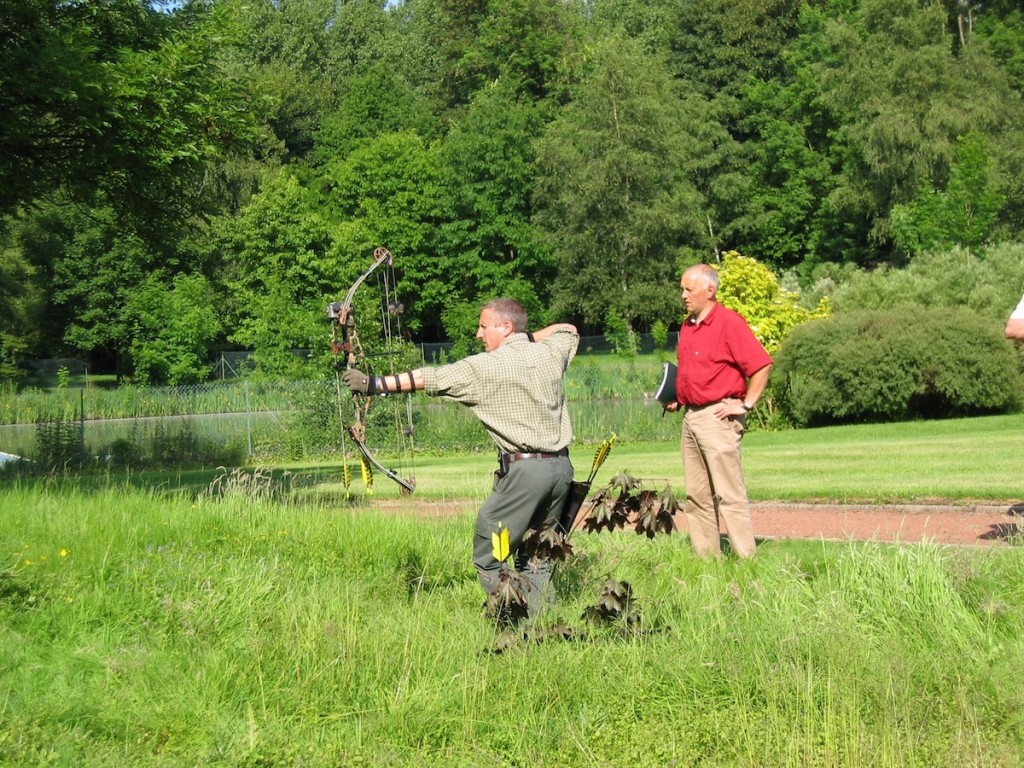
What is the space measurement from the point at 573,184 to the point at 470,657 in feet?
169

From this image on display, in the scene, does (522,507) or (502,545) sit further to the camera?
(522,507)

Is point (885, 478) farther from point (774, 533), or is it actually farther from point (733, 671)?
point (733, 671)

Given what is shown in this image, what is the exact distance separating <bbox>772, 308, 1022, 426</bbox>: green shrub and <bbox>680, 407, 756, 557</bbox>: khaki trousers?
1691cm

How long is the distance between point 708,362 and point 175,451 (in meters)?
18.0

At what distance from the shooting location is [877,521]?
39.6 feet

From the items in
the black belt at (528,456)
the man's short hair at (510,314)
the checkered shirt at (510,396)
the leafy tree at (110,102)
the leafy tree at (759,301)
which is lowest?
the black belt at (528,456)

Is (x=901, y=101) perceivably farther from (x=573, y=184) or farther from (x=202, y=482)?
(x=202, y=482)

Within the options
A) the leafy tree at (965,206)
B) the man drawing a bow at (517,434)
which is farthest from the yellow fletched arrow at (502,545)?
the leafy tree at (965,206)

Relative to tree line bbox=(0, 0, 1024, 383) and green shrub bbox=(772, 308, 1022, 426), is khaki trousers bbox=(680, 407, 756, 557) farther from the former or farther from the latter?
tree line bbox=(0, 0, 1024, 383)

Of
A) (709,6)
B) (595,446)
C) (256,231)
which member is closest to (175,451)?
(595,446)

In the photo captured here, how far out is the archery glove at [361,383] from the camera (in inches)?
279

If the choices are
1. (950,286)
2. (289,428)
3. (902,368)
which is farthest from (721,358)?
(950,286)

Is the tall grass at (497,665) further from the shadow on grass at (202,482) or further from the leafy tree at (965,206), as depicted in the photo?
the leafy tree at (965,206)

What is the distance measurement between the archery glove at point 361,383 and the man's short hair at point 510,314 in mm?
904
